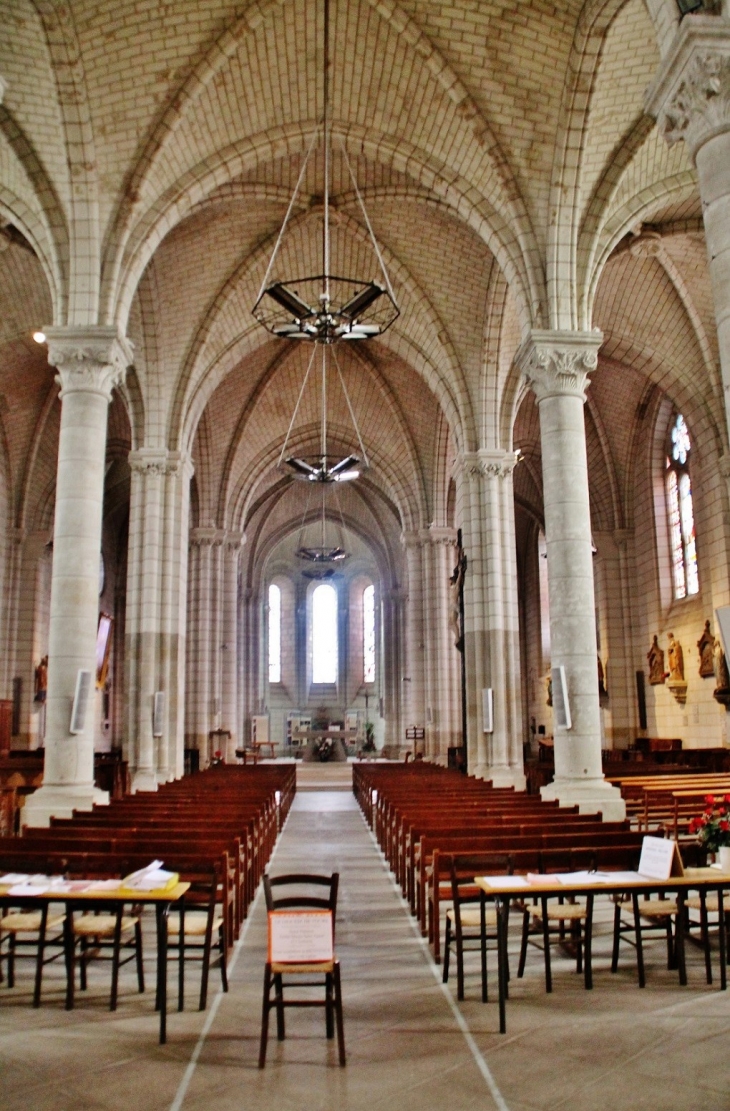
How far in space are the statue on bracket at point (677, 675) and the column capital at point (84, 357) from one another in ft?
52.8

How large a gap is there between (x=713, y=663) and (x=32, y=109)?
1722 cm

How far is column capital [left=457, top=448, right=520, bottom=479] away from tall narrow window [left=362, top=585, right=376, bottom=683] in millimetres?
26801

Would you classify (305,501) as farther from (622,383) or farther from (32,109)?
(32,109)

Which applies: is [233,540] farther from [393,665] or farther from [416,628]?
[393,665]

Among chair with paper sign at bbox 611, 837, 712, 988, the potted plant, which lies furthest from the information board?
the potted plant

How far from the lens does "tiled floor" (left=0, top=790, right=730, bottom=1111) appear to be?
444 cm

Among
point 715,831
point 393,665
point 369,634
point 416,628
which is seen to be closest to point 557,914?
point 715,831

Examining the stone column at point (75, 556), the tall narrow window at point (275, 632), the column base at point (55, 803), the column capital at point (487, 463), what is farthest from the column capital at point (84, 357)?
the tall narrow window at point (275, 632)

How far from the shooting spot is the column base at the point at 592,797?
11.8m

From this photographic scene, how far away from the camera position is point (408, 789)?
43.5 ft

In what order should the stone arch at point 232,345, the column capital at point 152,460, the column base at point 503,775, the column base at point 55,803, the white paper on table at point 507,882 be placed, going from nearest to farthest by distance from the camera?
the white paper on table at point 507,882 < the column base at point 55,803 < the column base at point 503,775 < the column capital at point 152,460 < the stone arch at point 232,345

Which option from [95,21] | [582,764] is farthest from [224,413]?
[582,764]

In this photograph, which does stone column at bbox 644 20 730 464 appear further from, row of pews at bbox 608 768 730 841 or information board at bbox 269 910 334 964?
row of pews at bbox 608 768 730 841

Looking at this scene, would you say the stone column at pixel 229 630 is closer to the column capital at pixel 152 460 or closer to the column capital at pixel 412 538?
the column capital at pixel 412 538
